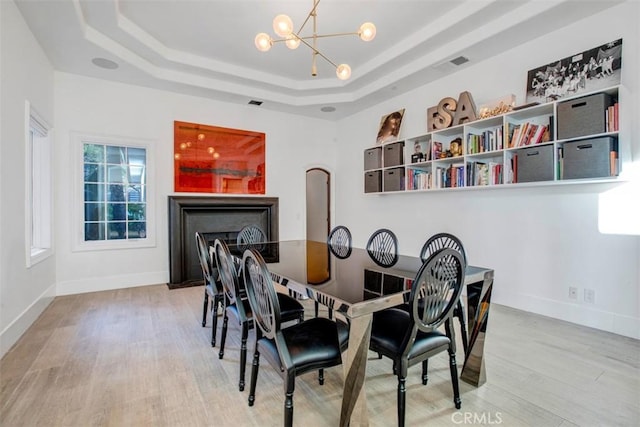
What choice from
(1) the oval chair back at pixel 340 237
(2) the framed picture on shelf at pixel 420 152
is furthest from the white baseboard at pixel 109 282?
(2) the framed picture on shelf at pixel 420 152

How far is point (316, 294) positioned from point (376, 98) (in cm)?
452

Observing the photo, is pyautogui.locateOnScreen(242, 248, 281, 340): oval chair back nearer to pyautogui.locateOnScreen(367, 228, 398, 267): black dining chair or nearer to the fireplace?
pyautogui.locateOnScreen(367, 228, 398, 267): black dining chair

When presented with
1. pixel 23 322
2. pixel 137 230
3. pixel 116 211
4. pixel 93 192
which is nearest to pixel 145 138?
pixel 93 192

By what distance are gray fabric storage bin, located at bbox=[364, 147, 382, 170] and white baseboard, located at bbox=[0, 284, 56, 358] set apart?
188 inches

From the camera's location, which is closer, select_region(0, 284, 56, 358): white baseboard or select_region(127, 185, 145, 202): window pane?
select_region(0, 284, 56, 358): white baseboard

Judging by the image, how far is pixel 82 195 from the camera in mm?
4441

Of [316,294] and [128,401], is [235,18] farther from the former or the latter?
[128,401]

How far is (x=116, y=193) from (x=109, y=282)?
132 cm

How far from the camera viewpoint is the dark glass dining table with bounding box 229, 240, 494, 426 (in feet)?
4.91

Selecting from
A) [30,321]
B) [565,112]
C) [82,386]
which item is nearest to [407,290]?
[82,386]

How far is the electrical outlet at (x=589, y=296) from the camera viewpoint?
3053 mm

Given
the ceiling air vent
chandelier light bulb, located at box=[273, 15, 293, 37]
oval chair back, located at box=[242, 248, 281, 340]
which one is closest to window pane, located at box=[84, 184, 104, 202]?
chandelier light bulb, located at box=[273, 15, 293, 37]

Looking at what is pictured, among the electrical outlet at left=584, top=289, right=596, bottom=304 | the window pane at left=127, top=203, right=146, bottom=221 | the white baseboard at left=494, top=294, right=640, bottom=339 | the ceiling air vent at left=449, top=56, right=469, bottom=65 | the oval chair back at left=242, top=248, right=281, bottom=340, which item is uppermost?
the ceiling air vent at left=449, top=56, right=469, bottom=65

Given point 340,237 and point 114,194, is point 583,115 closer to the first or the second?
point 340,237
